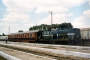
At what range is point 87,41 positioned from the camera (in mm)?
25328

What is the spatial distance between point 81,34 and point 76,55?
17279 mm

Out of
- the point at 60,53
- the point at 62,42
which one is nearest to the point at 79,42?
the point at 62,42

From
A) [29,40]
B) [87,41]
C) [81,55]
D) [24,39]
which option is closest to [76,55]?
[81,55]

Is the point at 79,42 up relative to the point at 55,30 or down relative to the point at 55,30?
down

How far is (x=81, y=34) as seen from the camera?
96.1 feet

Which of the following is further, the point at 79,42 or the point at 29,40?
the point at 29,40

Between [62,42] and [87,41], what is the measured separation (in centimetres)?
494

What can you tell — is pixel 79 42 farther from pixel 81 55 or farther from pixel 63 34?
pixel 81 55

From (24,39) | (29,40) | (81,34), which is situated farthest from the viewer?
(24,39)

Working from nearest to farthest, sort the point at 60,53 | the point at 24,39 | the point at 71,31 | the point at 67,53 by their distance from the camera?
the point at 67,53 → the point at 60,53 → the point at 71,31 → the point at 24,39

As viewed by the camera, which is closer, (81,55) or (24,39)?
(81,55)

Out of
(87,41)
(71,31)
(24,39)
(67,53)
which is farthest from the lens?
(24,39)

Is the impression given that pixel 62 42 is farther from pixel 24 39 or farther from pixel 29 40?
pixel 24 39

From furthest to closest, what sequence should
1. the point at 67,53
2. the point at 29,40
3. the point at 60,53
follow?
the point at 29,40 < the point at 60,53 < the point at 67,53
